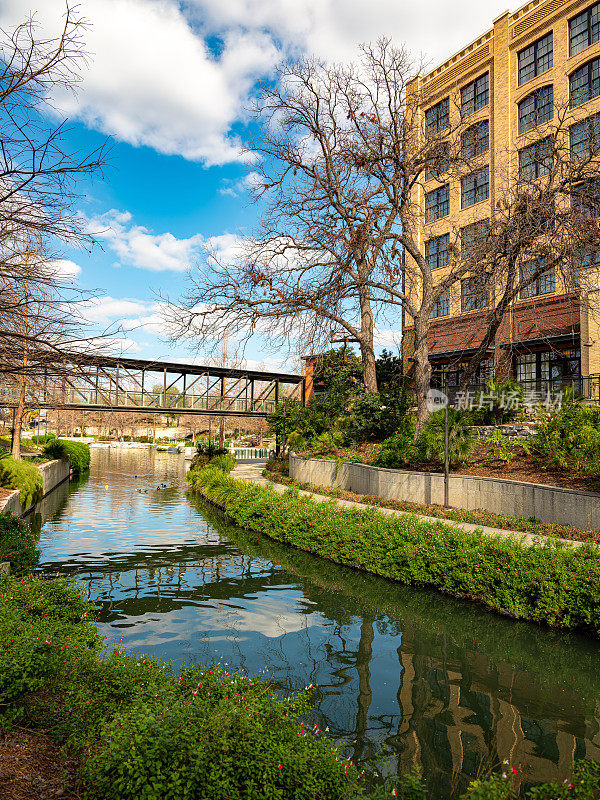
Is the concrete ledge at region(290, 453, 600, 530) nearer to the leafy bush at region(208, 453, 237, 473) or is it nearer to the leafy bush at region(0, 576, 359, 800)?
the leafy bush at region(208, 453, 237, 473)

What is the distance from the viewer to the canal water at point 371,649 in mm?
5980

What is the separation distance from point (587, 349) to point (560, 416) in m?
6.94

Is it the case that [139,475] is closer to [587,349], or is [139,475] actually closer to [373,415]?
[373,415]

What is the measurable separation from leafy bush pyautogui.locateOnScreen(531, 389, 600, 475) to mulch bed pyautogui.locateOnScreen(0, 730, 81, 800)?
1333 centimetres

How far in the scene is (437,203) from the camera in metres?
34.8

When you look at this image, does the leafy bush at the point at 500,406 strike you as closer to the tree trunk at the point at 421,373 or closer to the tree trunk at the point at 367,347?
the tree trunk at the point at 421,373

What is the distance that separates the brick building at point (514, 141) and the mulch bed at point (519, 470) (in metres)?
6.42

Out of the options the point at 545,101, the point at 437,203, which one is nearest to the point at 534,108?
the point at 545,101

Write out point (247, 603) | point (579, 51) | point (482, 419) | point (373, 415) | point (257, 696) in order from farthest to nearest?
point (579, 51) < point (373, 415) < point (482, 419) < point (247, 603) < point (257, 696)

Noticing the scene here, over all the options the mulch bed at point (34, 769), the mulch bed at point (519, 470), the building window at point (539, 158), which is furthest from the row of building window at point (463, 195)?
the mulch bed at point (34, 769)

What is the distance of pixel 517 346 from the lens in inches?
1117

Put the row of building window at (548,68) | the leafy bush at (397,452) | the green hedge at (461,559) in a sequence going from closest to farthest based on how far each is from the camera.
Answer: the green hedge at (461,559) → the leafy bush at (397,452) → the row of building window at (548,68)

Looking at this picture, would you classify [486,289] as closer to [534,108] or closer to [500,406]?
[500,406]

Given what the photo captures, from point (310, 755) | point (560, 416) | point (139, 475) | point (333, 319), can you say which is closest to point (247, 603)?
point (310, 755)
